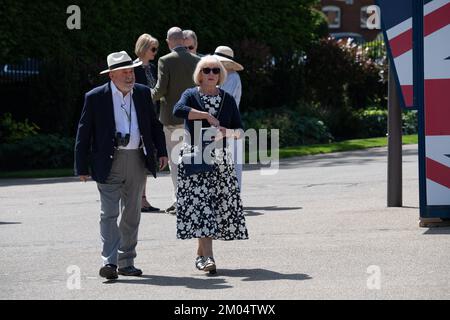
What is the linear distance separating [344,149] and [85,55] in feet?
18.1

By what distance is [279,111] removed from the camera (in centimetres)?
2728

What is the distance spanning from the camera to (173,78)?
13.9 m

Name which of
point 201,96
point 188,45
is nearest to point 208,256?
point 201,96

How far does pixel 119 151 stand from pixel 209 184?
762mm

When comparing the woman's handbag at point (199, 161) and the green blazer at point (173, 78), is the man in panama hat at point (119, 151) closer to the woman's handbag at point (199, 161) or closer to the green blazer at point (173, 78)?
the woman's handbag at point (199, 161)

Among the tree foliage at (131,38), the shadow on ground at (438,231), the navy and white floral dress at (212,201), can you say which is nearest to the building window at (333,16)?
the tree foliage at (131,38)

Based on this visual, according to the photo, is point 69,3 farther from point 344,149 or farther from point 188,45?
point 188,45

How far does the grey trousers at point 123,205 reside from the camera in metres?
9.81

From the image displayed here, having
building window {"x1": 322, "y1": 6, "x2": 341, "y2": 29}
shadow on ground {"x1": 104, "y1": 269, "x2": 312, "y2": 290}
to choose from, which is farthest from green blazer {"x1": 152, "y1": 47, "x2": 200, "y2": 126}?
building window {"x1": 322, "y1": 6, "x2": 341, "y2": 29}

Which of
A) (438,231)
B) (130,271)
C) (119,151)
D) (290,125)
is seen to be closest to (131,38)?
(290,125)

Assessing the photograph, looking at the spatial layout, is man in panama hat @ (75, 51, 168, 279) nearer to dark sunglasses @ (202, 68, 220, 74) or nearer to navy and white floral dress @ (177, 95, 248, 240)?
navy and white floral dress @ (177, 95, 248, 240)

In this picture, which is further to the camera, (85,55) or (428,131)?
(85,55)

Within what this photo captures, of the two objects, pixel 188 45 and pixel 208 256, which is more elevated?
pixel 188 45

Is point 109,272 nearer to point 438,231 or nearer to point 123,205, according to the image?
point 123,205
